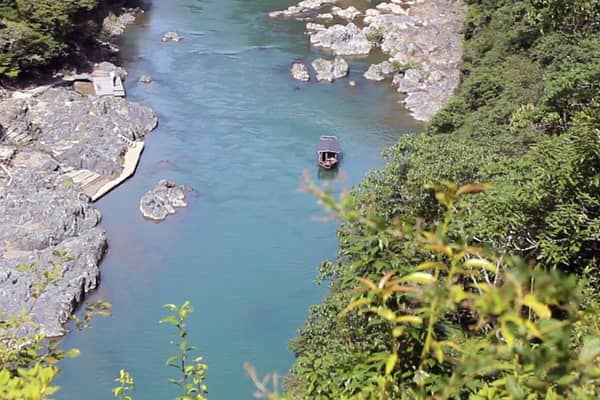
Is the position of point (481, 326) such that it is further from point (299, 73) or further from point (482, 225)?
point (299, 73)

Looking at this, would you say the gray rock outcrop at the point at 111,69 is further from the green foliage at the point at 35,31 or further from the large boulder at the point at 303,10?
the large boulder at the point at 303,10

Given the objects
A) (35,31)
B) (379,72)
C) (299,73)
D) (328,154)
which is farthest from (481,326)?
(379,72)

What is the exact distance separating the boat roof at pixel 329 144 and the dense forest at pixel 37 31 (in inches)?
395

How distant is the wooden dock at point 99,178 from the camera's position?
18062 mm

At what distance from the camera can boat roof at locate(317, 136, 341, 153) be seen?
19156mm

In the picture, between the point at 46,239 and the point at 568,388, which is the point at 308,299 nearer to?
the point at 46,239

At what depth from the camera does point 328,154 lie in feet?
62.9

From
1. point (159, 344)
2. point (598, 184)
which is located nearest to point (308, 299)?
point (159, 344)

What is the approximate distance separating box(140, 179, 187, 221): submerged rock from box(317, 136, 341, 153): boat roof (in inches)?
170

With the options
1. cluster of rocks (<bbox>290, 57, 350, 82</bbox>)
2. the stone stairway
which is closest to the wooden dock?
the stone stairway

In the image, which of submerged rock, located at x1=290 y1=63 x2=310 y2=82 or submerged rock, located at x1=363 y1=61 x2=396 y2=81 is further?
submerged rock, located at x1=363 y1=61 x2=396 y2=81

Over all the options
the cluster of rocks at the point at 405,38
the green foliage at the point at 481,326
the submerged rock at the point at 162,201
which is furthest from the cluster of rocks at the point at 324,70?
the green foliage at the point at 481,326

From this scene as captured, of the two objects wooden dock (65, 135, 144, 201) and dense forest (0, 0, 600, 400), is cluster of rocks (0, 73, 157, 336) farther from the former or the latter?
dense forest (0, 0, 600, 400)

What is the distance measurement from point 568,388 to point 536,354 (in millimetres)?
203
